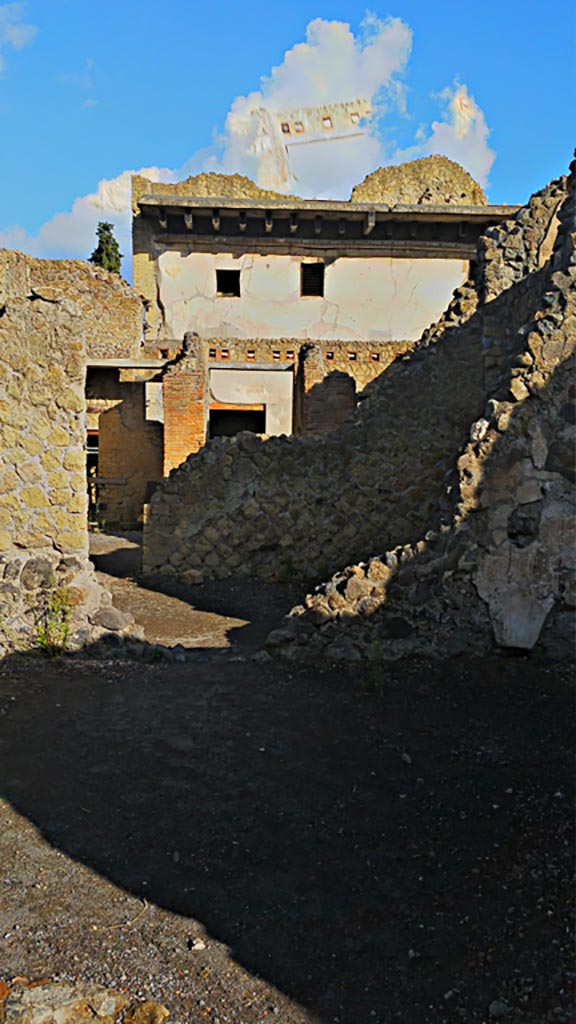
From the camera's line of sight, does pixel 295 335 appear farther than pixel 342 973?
Yes

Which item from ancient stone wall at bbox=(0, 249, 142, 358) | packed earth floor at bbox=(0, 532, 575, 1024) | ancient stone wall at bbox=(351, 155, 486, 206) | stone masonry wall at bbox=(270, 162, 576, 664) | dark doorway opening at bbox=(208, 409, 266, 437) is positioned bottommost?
packed earth floor at bbox=(0, 532, 575, 1024)

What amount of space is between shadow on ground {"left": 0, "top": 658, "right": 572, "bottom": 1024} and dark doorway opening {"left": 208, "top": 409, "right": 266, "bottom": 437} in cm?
1159

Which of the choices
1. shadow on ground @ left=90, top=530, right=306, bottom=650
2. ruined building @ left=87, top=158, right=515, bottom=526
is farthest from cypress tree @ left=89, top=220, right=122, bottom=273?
shadow on ground @ left=90, top=530, right=306, bottom=650

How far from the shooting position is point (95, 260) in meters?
29.2

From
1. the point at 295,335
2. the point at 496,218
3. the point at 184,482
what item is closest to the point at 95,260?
the point at 295,335

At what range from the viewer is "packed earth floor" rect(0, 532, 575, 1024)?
2146 mm

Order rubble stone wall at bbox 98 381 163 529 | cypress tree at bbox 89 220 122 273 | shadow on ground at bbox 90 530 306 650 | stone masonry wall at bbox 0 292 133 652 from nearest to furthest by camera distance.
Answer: stone masonry wall at bbox 0 292 133 652
shadow on ground at bbox 90 530 306 650
rubble stone wall at bbox 98 381 163 529
cypress tree at bbox 89 220 122 273

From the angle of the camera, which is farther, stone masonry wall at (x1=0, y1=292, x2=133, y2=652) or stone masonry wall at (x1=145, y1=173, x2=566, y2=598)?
stone masonry wall at (x1=145, y1=173, x2=566, y2=598)

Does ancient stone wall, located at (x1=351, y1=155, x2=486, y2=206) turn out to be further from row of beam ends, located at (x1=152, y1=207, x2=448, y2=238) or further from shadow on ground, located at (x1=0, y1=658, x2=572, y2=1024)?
shadow on ground, located at (x1=0, y1=658, x2=572, y2=1024)

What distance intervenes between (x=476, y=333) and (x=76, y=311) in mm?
3993

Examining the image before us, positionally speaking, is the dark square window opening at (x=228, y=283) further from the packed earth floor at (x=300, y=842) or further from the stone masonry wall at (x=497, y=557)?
the packed earth floor at (x=300, y=842)

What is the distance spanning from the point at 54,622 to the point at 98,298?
1303 cm

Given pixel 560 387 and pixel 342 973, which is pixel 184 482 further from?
pixel 342 973

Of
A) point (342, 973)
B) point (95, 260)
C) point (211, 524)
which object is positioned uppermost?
point (95, 260)
